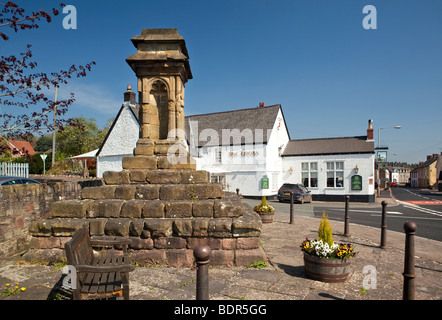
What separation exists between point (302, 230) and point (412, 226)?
572 cm

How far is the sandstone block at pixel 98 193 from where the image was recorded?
A: 5820mm

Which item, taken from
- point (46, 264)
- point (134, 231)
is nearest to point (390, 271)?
point (134, 231)

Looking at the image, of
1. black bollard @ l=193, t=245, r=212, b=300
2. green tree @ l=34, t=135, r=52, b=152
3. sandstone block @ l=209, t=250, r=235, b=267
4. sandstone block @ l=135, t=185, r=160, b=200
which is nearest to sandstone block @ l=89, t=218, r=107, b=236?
sandstone block @ l=135, t=185, r=160, b=200

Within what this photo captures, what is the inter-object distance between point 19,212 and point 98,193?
4.77 feet

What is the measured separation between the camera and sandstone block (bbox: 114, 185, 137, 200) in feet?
19.1

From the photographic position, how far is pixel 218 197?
586cm

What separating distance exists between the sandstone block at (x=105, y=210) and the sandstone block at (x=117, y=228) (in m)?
0.27

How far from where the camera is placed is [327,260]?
170 inches

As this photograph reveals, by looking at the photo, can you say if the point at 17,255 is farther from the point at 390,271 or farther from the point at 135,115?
the point at 135,115

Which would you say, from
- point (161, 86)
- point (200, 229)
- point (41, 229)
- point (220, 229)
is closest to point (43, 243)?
point (41, 229)

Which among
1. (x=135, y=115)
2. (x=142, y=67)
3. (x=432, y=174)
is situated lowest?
(x=432, y=174)

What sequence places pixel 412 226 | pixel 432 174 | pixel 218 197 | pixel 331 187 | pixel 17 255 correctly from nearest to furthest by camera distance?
pixel 412 226 < pixel 17 255 < pixel 218 197 < pixel 331 187 < pixel 432 174

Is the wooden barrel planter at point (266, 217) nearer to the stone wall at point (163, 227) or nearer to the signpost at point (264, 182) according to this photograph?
the stone wall at point (163, 227)

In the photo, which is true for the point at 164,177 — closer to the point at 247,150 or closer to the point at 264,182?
the point at 264,182
